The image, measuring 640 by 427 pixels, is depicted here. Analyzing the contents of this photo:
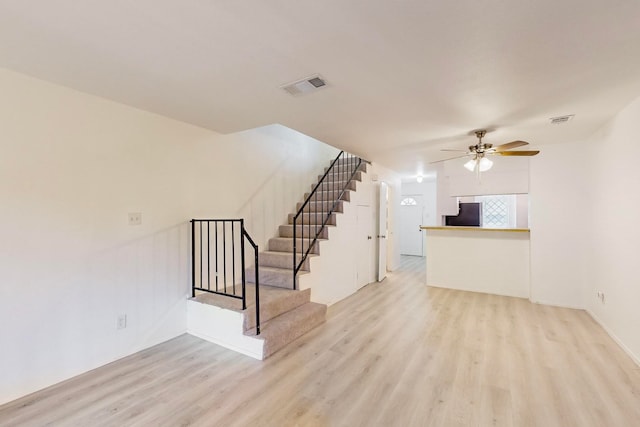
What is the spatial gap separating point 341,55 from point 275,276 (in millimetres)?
2820

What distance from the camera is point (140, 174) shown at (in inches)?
117

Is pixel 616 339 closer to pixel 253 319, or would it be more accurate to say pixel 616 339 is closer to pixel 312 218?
pixel 253 319

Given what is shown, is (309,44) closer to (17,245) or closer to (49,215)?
(49,215)

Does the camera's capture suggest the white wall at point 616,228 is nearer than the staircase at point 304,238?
Yes

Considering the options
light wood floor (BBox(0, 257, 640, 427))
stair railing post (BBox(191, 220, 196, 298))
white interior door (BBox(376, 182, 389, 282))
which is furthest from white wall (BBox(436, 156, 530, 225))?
stair railing post (BBox(191, 220, 196, 298))

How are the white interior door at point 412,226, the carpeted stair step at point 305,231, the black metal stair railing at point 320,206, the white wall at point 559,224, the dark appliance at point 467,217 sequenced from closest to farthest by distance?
the black metal stair railing at point 320,206 < the white wall at point 559,224 < the carpeted stair step at point 305,231 < the dark appliance at point 467,217 < the white interior door at point 412,226

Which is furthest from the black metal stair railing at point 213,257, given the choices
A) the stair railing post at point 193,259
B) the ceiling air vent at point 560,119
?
the ceiling air vent at point 560,119

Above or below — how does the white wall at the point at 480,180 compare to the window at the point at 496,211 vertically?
above

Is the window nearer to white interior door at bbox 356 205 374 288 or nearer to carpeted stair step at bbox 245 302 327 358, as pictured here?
white interior door at bbox 356 205 374 288

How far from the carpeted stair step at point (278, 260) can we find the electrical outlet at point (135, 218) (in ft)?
5.93

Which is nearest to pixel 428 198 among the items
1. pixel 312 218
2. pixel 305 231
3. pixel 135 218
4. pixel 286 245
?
pixel 312 218

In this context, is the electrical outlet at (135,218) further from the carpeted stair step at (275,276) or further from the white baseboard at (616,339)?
the white baseboard at (616,339)

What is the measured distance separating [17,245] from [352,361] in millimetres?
2913

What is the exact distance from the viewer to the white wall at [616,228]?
9.07 ft
